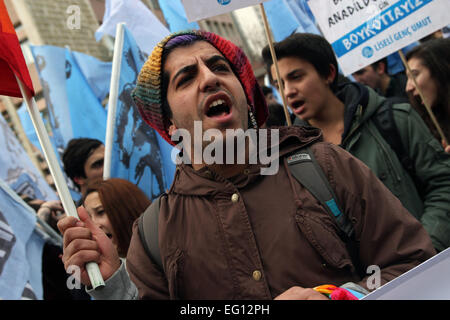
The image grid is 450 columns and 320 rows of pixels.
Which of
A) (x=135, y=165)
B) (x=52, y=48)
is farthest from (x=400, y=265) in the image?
(x=52, y=48)

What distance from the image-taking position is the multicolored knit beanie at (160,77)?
5.75 ft

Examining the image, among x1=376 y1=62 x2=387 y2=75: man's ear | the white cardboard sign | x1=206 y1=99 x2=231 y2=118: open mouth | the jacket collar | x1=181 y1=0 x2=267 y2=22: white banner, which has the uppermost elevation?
x1=181 y1=0 x2=267 y2=22: white banner

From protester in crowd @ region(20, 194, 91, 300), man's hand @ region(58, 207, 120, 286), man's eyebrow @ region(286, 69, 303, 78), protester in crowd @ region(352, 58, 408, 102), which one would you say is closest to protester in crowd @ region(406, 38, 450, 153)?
man's eyebrow @ region(286, 69, 303, 78)

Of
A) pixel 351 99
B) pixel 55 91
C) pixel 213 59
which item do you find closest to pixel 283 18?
pixel 351 99

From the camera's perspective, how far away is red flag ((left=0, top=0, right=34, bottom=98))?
1.46m

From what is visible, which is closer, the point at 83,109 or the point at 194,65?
the point at 194,65

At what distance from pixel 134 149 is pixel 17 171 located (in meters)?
1.09

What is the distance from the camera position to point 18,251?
2652mm

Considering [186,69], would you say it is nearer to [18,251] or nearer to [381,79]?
[18,251]

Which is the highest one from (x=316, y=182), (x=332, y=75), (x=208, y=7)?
(x=208, y=7)

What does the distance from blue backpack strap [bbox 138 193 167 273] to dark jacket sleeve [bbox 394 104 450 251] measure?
1.30 metres

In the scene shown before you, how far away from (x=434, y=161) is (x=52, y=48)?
4.08 metres

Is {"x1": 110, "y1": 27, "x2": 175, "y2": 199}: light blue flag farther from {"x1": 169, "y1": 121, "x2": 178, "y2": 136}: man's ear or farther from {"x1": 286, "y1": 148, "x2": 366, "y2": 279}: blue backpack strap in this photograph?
{"x1": 286, "y1": 148, "x2": 366, "y2": 279}: blue backpack strap

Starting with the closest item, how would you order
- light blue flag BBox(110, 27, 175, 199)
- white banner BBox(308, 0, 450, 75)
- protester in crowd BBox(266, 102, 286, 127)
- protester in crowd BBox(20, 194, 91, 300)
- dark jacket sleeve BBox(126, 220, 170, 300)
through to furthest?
dark jacket sleeve BBox(126, 220, 170, 300)
white banner BBox(308, 0, 450, 75)
protester in crowd BBox(20, 194, 91, 300)
light blue flag BBox(110, 27, 175, 199)
protester in crowd BBox(266, 102, 286, 127)
